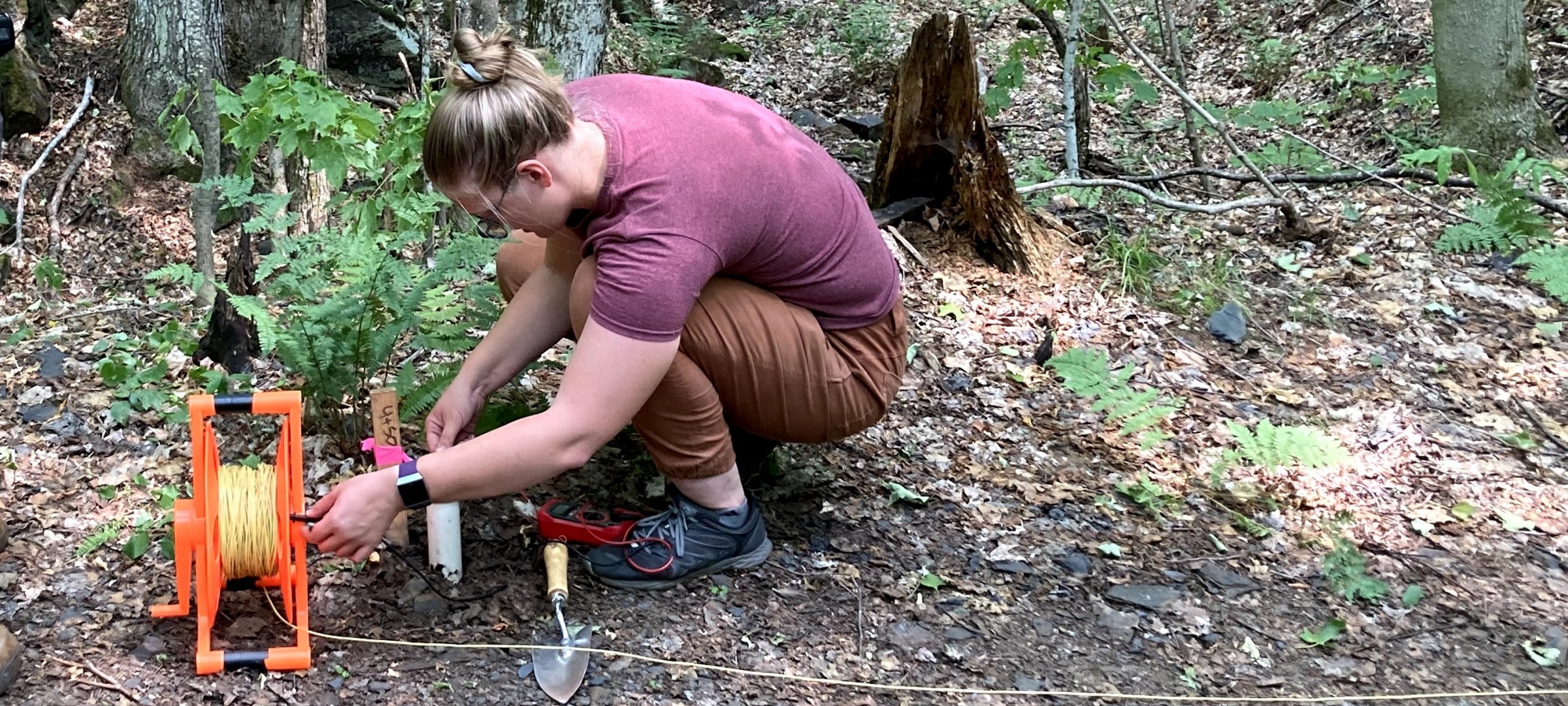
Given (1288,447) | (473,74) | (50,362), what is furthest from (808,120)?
(473,74)

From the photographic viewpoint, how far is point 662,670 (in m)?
2.60

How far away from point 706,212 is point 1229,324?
10.7 ft

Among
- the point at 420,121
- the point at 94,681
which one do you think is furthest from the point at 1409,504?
the point at 94,681

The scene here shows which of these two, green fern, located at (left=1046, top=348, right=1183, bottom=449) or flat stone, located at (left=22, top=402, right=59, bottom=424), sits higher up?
green fern, located at (left=1046, top=348, right=1183, bottom=449)

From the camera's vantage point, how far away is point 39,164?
5938 mm

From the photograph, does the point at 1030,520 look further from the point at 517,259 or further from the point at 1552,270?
the point at 1552,270

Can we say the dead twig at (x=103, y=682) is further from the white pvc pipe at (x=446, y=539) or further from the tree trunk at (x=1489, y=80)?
the tree trunk at (x=1489, y=80)

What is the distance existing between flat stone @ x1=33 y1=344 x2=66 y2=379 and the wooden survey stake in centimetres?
170

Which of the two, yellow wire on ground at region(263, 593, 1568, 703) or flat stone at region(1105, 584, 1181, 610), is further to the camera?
flat stone at region(1105, 584, 1181, 610)

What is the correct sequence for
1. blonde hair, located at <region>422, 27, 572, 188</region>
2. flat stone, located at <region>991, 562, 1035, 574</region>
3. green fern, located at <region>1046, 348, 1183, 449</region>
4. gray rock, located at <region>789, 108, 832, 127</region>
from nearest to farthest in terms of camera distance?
blonde hair, located at <region>422, 27, 572, 188</region> < flat stone, located at <region>991, 562, 1035, 574</region> < green fern, located at <region>1046, 348, 1183, 449</region> < gray rock, located at <region>789, 108, 832, 127</region>

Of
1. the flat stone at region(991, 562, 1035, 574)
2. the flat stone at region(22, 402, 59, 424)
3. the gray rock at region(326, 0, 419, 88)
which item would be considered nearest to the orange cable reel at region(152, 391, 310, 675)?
the flat stone at region(22, 402, 59, 424)

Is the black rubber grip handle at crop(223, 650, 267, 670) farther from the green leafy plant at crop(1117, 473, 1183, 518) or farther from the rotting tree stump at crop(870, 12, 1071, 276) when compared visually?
the rotting tree stump at crop(870, 12, 1071, 276)

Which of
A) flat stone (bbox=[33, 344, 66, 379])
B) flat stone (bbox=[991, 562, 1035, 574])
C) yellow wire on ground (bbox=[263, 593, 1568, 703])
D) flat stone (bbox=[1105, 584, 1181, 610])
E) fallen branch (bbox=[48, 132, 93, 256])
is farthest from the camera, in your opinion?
fallen branch (bbox=[48, 132, 93, 256])

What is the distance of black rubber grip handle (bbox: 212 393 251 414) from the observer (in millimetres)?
2332
